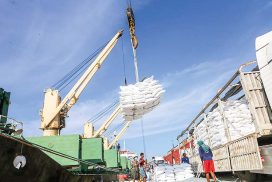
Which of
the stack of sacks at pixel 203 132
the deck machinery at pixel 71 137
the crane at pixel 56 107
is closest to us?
the stack of sacks at pixel 203 132

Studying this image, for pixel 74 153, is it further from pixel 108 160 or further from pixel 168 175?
pixel 108 160

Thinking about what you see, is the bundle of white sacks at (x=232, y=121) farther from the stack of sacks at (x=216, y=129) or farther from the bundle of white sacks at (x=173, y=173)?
the bundle of white sacks at (x=173, y=173)

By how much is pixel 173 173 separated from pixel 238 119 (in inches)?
209

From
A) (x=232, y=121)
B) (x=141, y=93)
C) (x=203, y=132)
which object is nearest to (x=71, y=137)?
(x=141, y=93)

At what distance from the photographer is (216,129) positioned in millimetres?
10820

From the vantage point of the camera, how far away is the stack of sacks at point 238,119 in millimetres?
9104

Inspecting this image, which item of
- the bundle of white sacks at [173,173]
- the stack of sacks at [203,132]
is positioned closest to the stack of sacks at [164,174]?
the bundle of white sacks at [173,173]

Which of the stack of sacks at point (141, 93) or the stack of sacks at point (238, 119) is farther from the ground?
the stack of sacks at point (141, 93)

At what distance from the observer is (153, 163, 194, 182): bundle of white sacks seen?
13.1 m

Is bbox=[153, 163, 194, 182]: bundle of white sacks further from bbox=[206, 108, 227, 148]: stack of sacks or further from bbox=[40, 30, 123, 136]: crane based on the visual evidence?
bbox=[40, 30, 123, 136]: crane

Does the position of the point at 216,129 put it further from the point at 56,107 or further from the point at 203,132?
the point at 56,107

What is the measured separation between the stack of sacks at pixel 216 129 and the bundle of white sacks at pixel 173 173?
2519 millimetres

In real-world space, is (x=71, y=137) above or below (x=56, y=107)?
below

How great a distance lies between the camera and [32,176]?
7.06 metres
